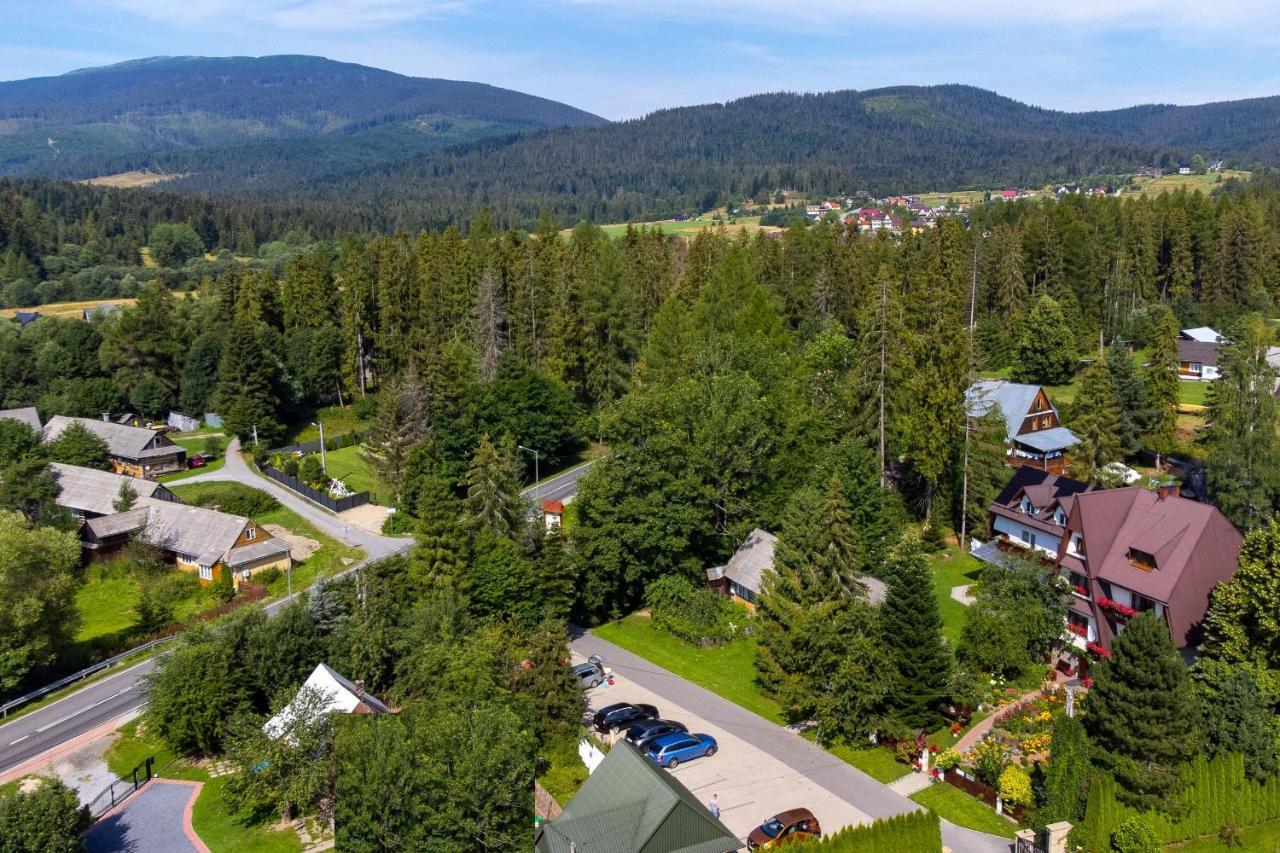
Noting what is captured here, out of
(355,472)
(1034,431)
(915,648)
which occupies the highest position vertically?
(915,648)

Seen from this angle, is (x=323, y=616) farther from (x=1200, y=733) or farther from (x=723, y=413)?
(x=1200, y=733)

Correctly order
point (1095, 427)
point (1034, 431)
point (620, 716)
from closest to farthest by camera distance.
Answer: point (620, 716) < point (1095, 427) < point (1034, 431)

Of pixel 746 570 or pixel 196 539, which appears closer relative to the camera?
pixel 746 570

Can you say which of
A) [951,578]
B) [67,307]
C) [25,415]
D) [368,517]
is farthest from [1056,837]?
[67,307]

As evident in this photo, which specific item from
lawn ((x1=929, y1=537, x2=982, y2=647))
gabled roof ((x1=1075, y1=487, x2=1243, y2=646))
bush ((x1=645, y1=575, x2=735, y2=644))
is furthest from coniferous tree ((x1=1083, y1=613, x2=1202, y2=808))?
bush ((x1=645, y1=575, x2=735, y2=644))

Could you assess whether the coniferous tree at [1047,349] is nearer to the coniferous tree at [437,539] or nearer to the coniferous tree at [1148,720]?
the coniferous tree at [1148,720]

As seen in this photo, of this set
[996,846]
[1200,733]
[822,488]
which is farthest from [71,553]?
Answer: [1200,733]

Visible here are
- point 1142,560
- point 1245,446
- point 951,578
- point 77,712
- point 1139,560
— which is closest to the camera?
point 1142,560

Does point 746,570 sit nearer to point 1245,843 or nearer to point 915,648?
point 915,648
